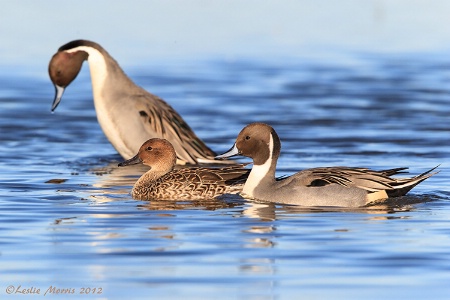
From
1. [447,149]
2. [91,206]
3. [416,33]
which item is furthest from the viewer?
[416,33]

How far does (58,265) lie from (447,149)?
7.88 metres

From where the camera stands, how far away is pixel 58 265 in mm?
8727

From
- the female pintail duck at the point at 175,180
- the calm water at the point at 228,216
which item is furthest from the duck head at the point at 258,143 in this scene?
the calm water at the point at 228,216

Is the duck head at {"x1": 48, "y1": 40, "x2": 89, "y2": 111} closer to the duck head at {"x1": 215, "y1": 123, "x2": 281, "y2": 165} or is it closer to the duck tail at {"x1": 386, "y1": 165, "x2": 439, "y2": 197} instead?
the duck head at {"x1": 215, "y1": 123, "x2": 281, "y2": 165}

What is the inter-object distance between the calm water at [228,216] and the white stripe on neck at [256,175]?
192 millimetres

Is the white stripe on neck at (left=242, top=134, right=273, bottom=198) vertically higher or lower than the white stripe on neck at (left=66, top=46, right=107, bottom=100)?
lower

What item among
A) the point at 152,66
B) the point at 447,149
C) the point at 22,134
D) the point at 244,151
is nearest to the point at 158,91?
the point at 152,66

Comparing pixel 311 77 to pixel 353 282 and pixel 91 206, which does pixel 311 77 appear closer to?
pixel 91 206

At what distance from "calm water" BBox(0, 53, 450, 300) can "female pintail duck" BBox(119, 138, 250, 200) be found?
191 mm

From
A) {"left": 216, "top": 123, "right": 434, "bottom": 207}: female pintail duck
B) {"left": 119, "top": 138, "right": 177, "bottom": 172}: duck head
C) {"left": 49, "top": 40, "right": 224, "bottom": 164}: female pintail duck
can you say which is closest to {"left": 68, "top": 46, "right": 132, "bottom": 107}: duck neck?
{"left": 49, "top": 40, "right": 224, "bottom": 164}: female pintail duck

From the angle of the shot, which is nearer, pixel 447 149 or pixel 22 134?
pixel 447 149

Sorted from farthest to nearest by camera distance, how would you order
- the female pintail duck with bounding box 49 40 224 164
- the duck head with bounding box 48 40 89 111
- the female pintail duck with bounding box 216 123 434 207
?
1. the duck head with bounding box 48 40 89 111
2. the female pintail duck with bounding box 49 40 224 164
3. the female pintail duck with bounding box 216 123 434 207

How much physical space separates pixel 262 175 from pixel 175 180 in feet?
2.59

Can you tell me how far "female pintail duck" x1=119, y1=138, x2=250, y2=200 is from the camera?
Result: 12.0 meters
